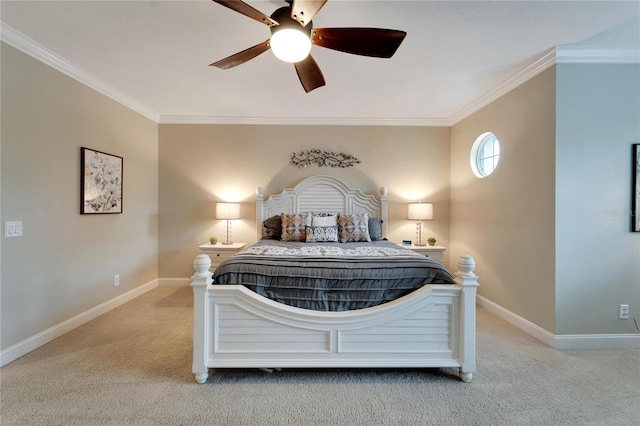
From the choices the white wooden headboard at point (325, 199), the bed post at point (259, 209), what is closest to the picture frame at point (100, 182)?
the bed post at point (259, 209)

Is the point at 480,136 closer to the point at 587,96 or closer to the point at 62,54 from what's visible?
the point at 587,96

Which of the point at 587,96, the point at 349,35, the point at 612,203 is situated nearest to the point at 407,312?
the point at 349,35

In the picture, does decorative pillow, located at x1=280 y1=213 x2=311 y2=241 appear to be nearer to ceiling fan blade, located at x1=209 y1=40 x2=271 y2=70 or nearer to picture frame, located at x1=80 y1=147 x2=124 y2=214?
ceiling fan blade, located at x1=209 y1=40 x2=271 y2=70

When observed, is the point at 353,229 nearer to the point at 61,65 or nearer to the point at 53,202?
the point at 53,202

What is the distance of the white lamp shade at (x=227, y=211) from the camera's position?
3.66m

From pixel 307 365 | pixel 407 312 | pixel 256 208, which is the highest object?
pixel 256 208

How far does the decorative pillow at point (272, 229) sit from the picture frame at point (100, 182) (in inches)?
69.6

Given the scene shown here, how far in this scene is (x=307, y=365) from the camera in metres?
1.85

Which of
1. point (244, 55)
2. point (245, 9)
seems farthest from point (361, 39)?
point (244, 55)

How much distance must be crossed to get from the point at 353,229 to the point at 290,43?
2.19 metres

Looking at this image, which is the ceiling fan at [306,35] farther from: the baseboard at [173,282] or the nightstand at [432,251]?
the baseboard at [173,282]

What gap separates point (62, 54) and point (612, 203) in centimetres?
499

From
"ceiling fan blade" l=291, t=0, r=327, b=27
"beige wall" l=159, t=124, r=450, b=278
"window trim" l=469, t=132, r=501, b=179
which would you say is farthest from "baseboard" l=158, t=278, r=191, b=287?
"window trim" l=469, t=132, r=501, b=179

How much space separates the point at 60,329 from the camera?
2469 mm
